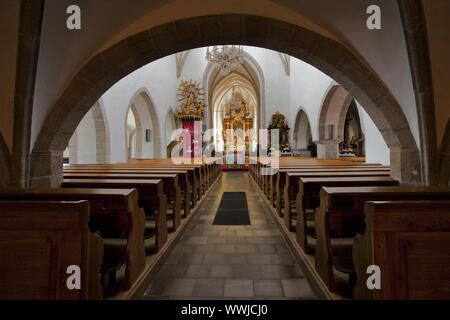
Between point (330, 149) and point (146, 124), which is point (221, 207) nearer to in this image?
point (330, 149)

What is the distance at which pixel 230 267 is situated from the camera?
7.45 feet

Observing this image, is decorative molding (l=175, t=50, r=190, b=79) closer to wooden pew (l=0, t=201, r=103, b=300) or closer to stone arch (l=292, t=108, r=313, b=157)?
stone arch (l=292, t=108, r=313, b=157)

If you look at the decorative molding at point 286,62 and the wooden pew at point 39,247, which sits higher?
the decorative molding at point 286,62

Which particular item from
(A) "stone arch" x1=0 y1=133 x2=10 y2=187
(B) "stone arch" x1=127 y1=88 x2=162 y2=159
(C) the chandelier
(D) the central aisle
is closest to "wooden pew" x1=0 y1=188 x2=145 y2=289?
(D) the central aisle

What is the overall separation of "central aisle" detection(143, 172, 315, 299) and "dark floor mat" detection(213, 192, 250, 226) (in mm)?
254

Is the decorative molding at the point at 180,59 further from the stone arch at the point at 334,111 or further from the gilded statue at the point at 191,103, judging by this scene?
the stone arch at the point at 334,111

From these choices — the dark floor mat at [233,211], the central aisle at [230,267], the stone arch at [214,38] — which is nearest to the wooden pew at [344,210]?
the central aisle at [230,267]

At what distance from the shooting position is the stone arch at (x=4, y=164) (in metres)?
2.60

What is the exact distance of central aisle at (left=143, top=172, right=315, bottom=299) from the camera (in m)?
1.88

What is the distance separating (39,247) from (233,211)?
3424 millimetres

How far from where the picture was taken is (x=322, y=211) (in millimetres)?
1716

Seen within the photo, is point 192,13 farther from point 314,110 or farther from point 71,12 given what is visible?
point 314,110

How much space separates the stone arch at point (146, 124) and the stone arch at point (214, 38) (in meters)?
7.61
